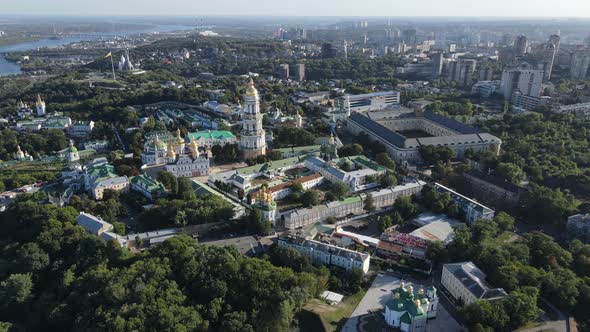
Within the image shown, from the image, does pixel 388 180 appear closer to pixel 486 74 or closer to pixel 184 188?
pixel 184 188

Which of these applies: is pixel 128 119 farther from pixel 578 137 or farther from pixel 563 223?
pixel 578 137

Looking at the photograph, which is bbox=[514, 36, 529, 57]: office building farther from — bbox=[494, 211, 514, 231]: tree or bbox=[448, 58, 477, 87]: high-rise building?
bbox=[494, 211, 514, 231]: tree

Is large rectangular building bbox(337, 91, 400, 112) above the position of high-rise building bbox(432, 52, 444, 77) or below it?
below

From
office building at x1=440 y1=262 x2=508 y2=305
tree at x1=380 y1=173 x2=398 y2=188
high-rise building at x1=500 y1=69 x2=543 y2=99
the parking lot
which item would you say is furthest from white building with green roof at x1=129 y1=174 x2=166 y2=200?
high-rise building at x1=500 y1=69 x2=543 y2=99

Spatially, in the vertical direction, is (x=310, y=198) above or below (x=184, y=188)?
below

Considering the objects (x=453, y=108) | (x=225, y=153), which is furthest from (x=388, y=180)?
(x=453, y=108)

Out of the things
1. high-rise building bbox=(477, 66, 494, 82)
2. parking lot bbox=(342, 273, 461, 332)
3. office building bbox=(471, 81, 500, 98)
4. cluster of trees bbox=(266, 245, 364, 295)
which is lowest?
parking lot bbox=(342, 273, 461, 332)
